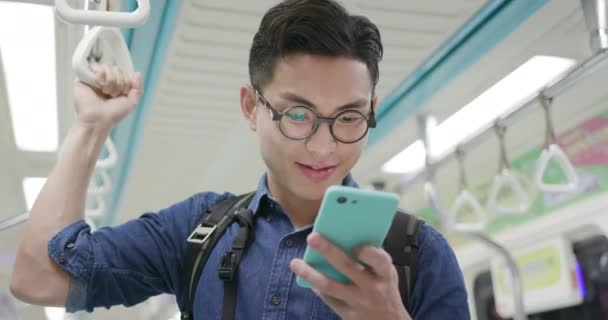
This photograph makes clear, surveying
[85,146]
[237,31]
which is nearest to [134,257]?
[85,146]

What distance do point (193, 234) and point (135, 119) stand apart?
2.17 m

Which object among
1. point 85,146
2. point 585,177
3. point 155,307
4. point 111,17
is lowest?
point 155,307

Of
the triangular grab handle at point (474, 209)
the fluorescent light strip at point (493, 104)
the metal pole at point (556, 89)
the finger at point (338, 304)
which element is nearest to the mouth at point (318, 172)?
the finger at point (338, 304)

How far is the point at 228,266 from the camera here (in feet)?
5.18

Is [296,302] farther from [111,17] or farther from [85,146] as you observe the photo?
[111,17]

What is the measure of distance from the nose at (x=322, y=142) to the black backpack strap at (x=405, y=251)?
0.74 feet

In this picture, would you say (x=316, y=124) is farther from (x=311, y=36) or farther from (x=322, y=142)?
(x=311, y=36)

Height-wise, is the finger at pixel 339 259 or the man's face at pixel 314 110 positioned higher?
the man's face at pixel 314 110

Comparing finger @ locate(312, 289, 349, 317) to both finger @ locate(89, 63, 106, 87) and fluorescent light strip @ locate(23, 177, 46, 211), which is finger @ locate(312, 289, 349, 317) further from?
fluorescent light strip @ locate(23, 177, 46, 211)

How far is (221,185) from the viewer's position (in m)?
4.87

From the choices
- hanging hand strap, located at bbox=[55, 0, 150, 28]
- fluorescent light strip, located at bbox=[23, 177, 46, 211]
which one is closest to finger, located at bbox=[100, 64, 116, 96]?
hanging hand strap, located at bbox=[55, 0, 150, 28]

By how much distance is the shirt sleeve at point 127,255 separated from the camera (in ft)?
5.03

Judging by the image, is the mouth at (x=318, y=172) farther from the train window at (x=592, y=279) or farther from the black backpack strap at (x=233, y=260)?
the train window at (x=592, y=279)

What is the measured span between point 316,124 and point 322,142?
0.04 metres
